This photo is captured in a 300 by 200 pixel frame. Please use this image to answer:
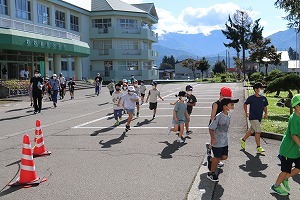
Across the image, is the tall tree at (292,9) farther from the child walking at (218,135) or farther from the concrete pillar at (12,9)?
the concrete pillar at (12,9)

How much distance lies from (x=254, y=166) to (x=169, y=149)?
2.22 metres

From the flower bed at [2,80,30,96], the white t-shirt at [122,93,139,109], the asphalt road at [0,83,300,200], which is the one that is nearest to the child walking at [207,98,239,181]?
the asphalt road at [0,83,300,200]

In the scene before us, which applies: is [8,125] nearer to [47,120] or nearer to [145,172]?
[47,120]

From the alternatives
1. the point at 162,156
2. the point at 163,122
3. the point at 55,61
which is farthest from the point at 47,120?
the point at 55,61

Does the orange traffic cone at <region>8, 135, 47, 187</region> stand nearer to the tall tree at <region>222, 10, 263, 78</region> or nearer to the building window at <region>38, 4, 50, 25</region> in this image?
the building window at <region>38, 4, 50, 25</region>

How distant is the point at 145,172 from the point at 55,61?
33418 mm

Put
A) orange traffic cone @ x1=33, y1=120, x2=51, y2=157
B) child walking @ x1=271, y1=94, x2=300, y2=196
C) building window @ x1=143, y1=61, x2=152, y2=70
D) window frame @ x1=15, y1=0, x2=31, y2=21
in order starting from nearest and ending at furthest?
child walking @ x1=271, y1=94, x2=300, y2=196
orange traffic cone @ x1=33, y1=120, x2=51, y2=157
window frame @ x1=15, y1=0, x2=31, y2=21
building window @ x1=143, y1=61, x2=152, y2=70

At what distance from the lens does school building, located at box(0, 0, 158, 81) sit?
33.6 m

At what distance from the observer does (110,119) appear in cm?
1380

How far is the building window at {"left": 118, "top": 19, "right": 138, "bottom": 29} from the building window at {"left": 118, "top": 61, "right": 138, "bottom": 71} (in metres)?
5.54

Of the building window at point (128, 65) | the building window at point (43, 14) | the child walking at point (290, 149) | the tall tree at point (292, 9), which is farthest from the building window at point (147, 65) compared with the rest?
the child walking at point (290, 149)

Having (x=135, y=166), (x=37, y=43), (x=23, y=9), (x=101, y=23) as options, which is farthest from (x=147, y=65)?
(x=135, y=166)

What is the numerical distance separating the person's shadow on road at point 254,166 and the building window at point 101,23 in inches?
1914

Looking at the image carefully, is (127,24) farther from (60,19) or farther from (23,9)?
(23,9)
